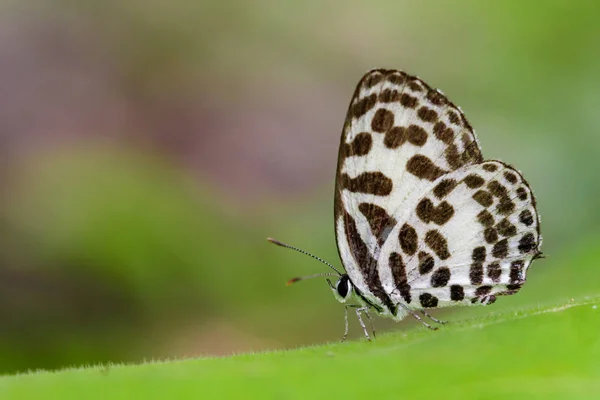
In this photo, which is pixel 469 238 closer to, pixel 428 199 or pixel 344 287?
pixel 428 199

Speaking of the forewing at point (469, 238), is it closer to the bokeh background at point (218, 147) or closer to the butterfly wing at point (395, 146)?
the butterfly wing at point (395, 146)

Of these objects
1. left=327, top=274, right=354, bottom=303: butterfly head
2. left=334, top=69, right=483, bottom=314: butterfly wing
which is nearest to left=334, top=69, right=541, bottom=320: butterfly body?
left=334, top=69, right=483, bottom=314: butterfly wing

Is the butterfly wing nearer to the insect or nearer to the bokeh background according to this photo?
the insect

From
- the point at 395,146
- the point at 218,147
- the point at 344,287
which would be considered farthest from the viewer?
the point at 218,147

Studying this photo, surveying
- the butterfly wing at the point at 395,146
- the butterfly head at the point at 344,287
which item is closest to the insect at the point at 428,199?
the butterfly wing at the point at 395,146

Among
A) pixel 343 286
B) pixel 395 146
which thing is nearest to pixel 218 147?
pixel 343 286

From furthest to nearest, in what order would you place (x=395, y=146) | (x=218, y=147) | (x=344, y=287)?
(x=218, y=147), (x=344, y=287), (x=395, y=146)
